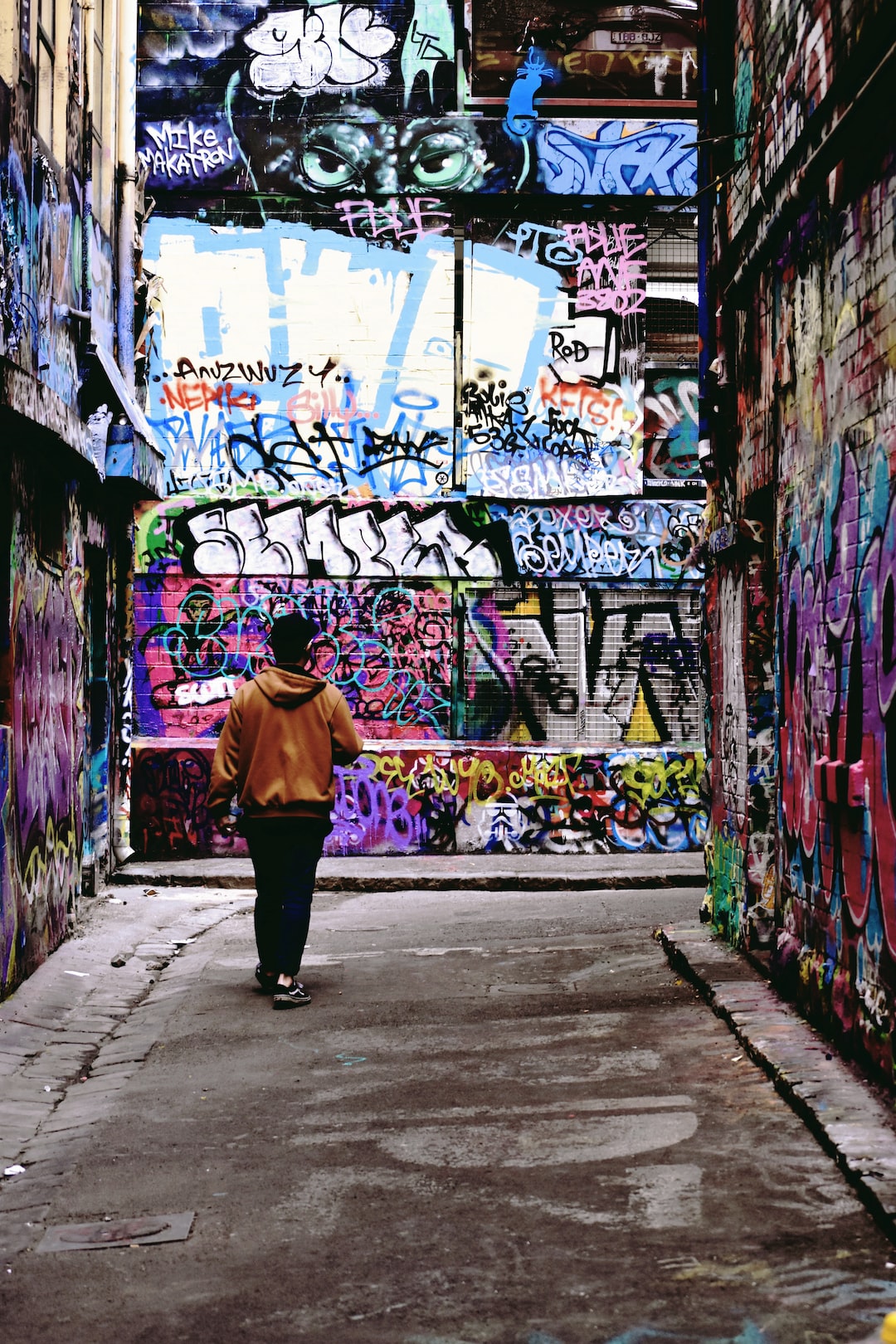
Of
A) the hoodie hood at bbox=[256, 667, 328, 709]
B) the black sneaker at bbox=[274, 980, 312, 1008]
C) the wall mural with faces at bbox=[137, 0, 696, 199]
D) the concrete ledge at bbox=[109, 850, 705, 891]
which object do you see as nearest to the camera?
the black sneaker at bbox=[274, 980, 312, 1008]

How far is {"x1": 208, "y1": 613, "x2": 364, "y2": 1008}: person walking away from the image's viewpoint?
7.45 m

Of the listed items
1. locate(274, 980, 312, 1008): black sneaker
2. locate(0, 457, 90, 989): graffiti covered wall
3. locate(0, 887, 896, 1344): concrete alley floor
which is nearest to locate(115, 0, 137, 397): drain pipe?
locate(0, 457, 90, 989): graffiti covered wall

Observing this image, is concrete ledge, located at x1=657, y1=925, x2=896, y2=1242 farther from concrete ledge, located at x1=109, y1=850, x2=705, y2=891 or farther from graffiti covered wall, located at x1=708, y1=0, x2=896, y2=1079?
concrete ledge, located at x1=109, y1=850, x2=705, y2=891

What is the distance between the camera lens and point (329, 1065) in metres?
6.22

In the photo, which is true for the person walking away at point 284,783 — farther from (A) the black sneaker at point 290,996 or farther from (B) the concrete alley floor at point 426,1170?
(B) the concrete alley floor at point 426,1170

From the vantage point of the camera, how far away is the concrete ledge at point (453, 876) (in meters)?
12.7

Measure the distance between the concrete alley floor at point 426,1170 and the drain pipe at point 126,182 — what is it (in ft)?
18.4

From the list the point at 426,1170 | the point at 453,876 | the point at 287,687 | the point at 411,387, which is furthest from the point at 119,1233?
the point at 411,387

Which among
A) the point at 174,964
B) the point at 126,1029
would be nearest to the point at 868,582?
the point at 126,1029

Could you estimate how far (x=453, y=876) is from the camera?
41.8 feet

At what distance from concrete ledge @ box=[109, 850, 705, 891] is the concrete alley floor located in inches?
166

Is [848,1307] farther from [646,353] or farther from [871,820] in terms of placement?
[646,353]

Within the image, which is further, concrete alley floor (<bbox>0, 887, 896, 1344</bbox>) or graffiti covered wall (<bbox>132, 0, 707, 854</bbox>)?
graffiti covered wall (<bbox>132, 0, 707, 854</bbox>)

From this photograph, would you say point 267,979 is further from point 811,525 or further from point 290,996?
point 811,525
